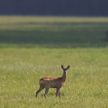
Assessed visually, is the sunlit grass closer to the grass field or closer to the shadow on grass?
the grass field

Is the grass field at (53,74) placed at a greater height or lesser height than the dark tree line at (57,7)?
lesser

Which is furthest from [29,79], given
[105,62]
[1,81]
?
[105,62]

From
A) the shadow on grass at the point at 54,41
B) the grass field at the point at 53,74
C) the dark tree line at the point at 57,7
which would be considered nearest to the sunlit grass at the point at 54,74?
the grass field at the point at 53,74

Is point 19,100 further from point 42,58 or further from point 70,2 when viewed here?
point 70,2

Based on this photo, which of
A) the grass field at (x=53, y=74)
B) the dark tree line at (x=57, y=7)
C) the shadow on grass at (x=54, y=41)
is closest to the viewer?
the grass field at (x=53, y=74)

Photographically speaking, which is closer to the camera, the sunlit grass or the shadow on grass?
the sunlit grass

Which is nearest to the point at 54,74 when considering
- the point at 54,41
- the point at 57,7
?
the point at 54,41

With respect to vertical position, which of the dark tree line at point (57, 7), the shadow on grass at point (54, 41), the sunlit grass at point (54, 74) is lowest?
the sunlit grass at point (54, 74)

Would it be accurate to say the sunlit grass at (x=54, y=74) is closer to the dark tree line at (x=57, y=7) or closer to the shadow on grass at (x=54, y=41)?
the shadow on grass at (x=54, y=41)

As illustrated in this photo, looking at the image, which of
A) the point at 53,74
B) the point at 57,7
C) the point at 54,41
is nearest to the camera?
the point at 53,74

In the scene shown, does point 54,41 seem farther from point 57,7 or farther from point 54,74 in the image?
point 57,7

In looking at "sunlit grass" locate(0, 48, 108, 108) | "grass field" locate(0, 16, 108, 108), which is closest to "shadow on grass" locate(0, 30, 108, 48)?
"grass field" locate(0, 16, 108, 108)

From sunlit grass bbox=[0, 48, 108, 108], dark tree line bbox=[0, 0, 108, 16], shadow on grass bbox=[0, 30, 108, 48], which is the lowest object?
sunlit grass bbox=[0, 48, 108, 108]

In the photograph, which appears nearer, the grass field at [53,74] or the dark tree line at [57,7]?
the grass field at [53,74]
